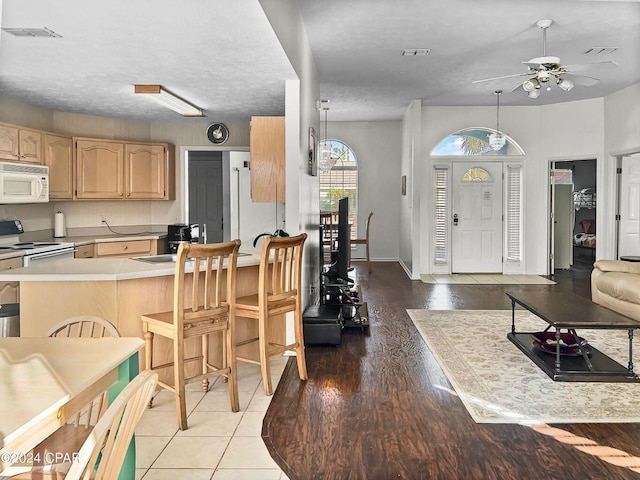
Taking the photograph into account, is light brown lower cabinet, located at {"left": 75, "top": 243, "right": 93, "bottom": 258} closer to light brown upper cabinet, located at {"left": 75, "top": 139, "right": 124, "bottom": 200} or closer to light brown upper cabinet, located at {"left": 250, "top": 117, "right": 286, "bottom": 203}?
light brown upper cabinet, located at {"left": 75, "top": 139, "right": 124, "bottom": 200}

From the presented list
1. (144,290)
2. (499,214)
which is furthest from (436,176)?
(144,290)

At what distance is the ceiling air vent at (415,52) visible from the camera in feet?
18.8

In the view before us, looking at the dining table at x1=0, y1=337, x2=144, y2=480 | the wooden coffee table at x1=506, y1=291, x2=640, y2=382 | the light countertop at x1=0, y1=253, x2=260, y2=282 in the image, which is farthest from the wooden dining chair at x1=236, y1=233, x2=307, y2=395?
the wooden coffee table at x1=506, y1=291, x2=640, y2=382

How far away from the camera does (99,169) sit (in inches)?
271

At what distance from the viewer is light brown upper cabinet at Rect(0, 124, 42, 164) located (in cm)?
535

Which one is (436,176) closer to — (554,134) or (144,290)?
(554,134)

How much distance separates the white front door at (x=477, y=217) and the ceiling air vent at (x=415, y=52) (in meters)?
3.65

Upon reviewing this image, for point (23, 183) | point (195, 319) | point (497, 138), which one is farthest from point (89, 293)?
point (497, 138)

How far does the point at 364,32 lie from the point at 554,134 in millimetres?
5143

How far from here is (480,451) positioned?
273 centimetres

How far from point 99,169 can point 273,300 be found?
14.1 ft

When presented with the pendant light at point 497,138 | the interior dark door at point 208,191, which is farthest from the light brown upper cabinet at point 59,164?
the pendant light at point 497,138

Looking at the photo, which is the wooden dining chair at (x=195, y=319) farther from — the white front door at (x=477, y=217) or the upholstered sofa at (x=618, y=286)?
→ the white front door at (x=477, y=217)

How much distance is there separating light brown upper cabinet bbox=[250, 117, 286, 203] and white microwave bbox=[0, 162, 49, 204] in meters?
2.49
